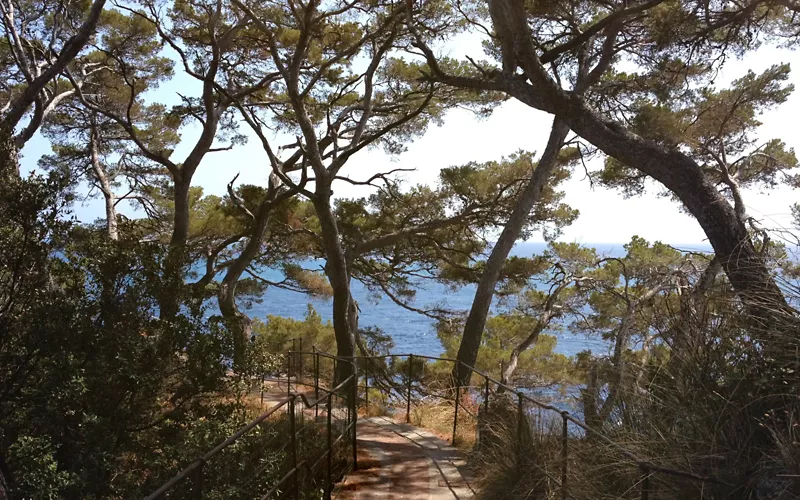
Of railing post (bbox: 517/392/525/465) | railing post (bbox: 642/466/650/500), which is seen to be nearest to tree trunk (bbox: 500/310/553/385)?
railing post (bbox: 517/392/525/465)

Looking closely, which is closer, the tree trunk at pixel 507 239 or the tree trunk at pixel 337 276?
the tree trunk at pixel 507 239

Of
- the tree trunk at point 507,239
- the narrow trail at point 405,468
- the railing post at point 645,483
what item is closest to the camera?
the railing post at point 645,483

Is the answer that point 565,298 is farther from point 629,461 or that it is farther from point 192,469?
point 192,469

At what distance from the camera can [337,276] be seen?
9891mm

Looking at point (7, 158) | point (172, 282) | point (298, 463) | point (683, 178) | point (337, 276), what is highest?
point (7, 158)

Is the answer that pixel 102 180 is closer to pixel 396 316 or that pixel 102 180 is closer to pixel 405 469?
pixel 405 469

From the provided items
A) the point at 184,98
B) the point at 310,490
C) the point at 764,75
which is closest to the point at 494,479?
the point at 310,490

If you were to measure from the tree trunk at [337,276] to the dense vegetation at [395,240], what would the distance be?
0.04 m

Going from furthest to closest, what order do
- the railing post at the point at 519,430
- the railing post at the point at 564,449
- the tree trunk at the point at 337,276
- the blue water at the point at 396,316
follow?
the blue water at the point at 396,316 < the tree trunk at the point at 337,276 < the railing post at the point at 519,430 < the railing post at the point at 564,449

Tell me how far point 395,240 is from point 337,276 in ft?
6.09

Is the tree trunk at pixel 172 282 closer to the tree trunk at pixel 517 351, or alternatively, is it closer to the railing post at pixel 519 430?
the railing post at pixel 519 430

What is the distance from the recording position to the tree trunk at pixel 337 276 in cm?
957

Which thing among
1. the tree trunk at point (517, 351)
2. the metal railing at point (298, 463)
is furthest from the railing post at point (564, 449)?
the tree trunk at point (517, 351)

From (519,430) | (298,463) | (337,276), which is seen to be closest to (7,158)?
(298,463)
